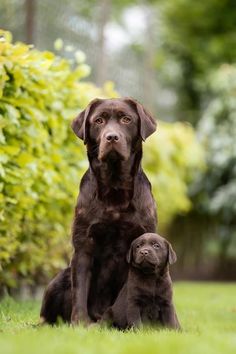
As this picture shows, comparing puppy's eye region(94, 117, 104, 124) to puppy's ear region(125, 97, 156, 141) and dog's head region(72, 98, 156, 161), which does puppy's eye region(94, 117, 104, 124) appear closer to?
dog's head region(72, 98, 156, 161)

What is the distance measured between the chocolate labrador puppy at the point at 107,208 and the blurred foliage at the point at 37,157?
1.16m

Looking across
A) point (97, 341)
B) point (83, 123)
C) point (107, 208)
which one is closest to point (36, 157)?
point (83, 123)

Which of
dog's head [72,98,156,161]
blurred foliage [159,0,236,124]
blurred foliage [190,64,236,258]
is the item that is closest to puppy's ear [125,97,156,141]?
dog's head [72,98,156,161]

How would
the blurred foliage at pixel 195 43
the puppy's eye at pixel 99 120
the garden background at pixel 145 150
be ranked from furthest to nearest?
the blurred foliage at pixel 195 43, the garden background at pixel 145 150, the puppy's eye at pixel 99 120

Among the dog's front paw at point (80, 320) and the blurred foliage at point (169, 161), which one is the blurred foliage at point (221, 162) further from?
the dog's front paw at point (80, 320)

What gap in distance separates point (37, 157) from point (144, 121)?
251cm

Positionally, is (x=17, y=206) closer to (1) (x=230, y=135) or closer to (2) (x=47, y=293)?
(2) (x=47, y=293)

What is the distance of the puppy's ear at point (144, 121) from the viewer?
19.0 ft

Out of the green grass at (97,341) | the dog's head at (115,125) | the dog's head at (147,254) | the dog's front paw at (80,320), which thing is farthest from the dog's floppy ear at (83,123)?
the green grass at (97,341)

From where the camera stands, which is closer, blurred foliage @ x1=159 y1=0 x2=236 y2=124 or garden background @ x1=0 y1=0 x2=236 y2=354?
garden background @ x1=0 y1=0 x2=236 y2=354

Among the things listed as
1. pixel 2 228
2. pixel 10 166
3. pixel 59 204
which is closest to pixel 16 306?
pixel 2 228

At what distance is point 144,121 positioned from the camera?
5.80m

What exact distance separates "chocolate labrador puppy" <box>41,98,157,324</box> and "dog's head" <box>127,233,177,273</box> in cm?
11

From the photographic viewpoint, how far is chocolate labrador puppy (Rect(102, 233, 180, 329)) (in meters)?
5.62
